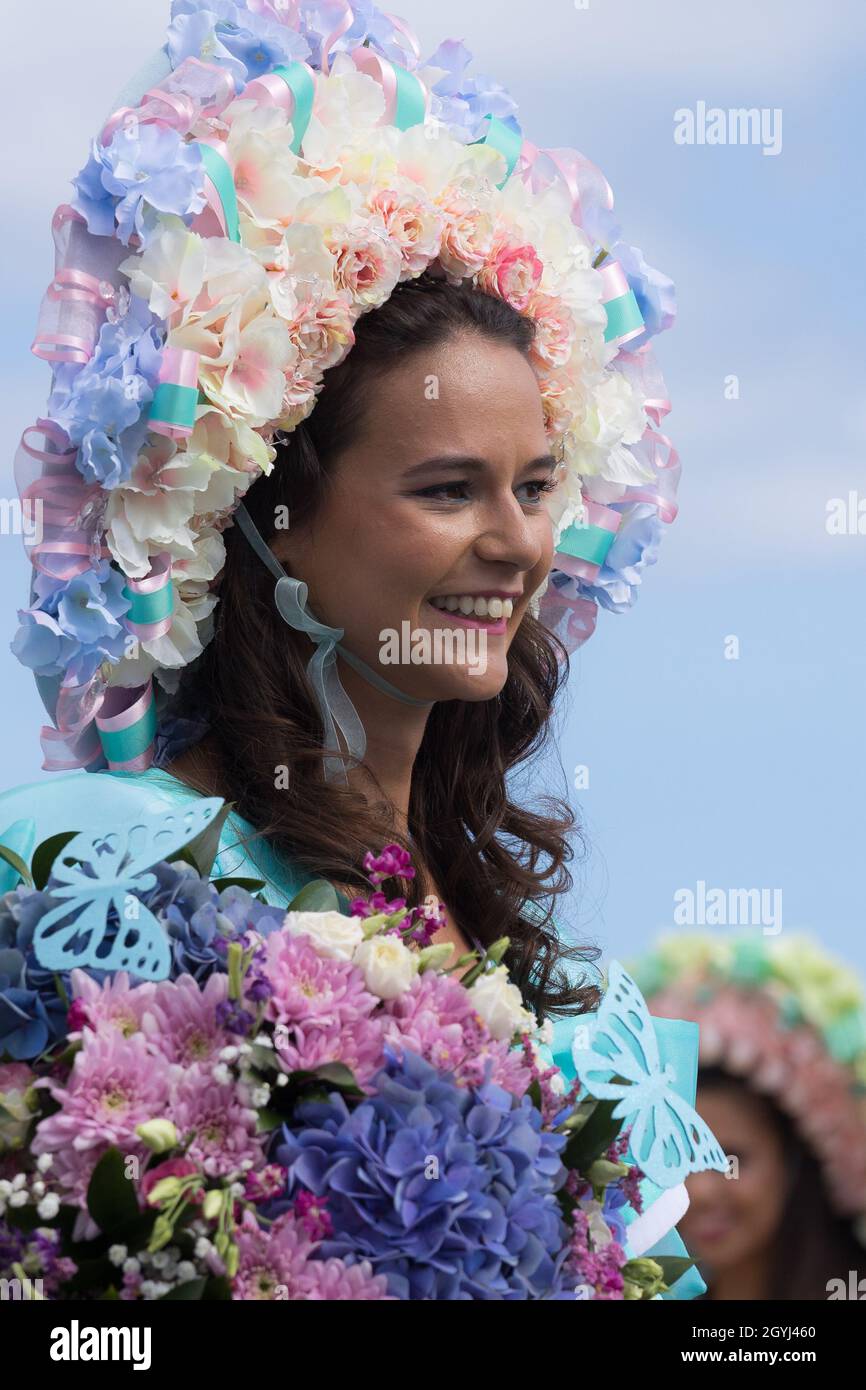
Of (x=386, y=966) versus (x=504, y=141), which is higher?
→ (x=504, y=141)

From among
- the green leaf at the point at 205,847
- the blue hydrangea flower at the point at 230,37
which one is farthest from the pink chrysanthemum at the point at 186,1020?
the blue hydrangea flower at the point at 230,37

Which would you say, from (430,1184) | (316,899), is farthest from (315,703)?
(430,1184)

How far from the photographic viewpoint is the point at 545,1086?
209 centimetres

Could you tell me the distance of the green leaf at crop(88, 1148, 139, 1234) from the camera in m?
1.82

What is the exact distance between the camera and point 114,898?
81.2 inches

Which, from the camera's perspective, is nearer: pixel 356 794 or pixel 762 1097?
pixel 762 1097

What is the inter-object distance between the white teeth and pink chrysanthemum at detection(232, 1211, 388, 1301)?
1.37 metres

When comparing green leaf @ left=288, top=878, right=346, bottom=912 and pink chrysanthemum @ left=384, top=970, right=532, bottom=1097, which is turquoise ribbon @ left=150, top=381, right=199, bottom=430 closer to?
green leaf @ left=288, top=878, right=346, bottom=912

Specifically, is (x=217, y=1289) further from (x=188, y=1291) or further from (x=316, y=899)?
(x=316, y=899)

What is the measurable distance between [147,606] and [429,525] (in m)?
0.48

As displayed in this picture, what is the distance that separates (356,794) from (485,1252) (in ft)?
4.00

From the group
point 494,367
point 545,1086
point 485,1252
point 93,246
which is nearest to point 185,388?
point 93,246

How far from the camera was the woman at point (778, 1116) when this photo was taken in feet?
8.34
